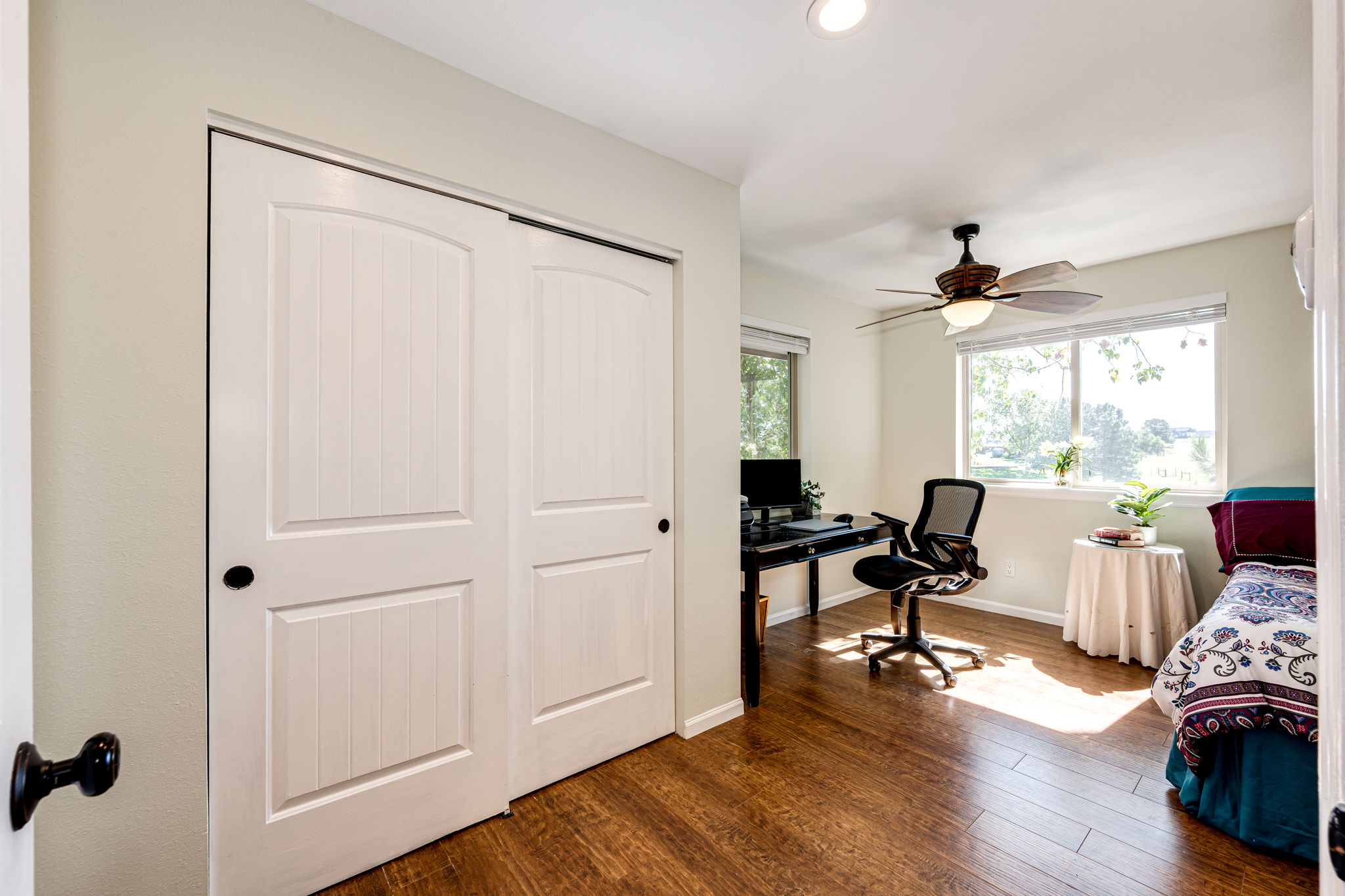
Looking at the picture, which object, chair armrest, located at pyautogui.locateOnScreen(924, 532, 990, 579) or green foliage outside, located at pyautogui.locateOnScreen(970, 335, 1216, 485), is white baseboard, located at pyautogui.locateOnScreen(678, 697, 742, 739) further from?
green foliage outside, located at pyautogui.locateOnScreen(970, 335, 1216, 485)

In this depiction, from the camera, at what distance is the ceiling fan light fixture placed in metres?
2.87

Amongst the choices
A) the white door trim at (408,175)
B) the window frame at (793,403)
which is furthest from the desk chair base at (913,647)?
the white door trim at (408,175)

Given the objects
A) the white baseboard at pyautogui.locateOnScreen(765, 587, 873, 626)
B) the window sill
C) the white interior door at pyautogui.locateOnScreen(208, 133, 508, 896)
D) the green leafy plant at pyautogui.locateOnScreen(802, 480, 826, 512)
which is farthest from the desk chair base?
the white interior door at pyautogui.locateOnScreen(208, 133, 508, 896)

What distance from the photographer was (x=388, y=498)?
66.8 inches

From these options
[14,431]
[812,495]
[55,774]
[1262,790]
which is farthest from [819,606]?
[14,431]

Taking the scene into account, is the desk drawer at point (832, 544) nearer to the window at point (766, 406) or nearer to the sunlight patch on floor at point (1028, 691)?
the sunlight patch on floor at point (1028, 691)

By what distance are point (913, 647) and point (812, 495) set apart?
1307mm

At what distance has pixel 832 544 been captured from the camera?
10.0ft

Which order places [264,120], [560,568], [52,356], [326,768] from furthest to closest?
1. [560,568]
2. [326,768]
3. [264,120]
4. [52,356]

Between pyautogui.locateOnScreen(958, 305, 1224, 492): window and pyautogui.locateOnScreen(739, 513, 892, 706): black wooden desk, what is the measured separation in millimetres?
1525

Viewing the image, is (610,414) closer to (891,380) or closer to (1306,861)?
(1306,861)

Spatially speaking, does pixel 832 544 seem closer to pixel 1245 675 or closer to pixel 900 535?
pixel 900 535

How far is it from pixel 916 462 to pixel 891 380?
742 millimetres

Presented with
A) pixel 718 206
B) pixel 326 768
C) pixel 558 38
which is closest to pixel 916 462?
pixel 718 206
